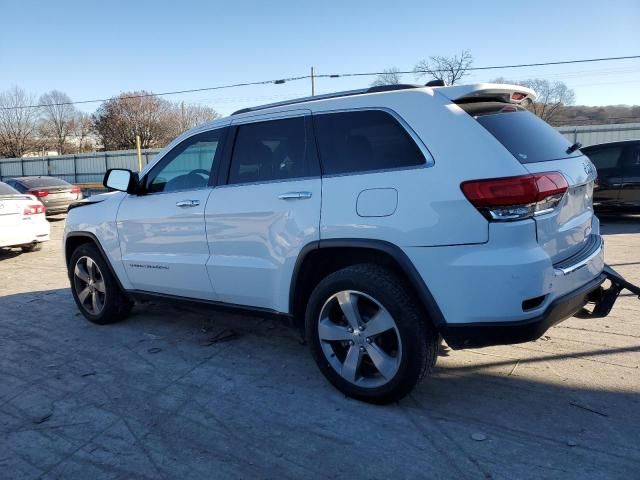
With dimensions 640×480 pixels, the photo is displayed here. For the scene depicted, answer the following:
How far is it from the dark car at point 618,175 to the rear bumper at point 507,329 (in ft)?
29.3

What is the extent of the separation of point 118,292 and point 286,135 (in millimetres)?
2524

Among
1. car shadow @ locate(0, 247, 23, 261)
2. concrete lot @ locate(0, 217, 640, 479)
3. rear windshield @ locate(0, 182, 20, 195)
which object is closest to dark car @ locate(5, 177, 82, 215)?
car shadow @ locate(0, 247, 23, 261)

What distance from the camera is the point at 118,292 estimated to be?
517 cm

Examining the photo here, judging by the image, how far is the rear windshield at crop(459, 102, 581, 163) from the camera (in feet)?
9.84

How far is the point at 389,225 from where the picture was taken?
3049mm

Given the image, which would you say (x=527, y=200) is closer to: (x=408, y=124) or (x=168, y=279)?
(x=408, y=124)

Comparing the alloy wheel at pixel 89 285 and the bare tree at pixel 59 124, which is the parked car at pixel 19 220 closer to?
the alloy wheel at pixel 89 285

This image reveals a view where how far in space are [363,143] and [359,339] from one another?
1.22 m

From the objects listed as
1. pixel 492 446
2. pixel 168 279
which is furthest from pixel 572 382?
pixel 168 279

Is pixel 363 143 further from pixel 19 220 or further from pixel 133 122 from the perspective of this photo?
pixel 133 122

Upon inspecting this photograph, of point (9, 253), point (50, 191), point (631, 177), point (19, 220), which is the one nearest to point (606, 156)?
point (631, 177)

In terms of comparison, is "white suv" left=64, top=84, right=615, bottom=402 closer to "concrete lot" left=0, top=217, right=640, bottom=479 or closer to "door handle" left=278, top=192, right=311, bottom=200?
"door handle" left=278, top=192, right=311, bottom=200

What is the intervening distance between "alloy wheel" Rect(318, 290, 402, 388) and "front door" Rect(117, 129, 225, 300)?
115cm

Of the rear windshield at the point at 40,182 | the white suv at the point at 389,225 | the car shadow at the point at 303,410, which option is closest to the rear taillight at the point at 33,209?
the car shadow at the point at 303,410
